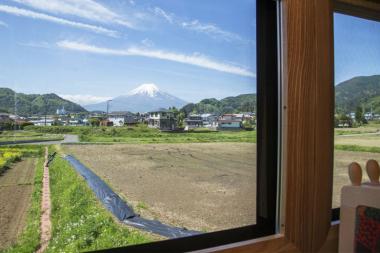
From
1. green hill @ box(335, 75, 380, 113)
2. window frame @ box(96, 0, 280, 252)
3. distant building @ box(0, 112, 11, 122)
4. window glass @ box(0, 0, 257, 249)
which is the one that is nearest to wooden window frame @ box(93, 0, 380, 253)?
window frame @ box(96, 0, 280, 252)

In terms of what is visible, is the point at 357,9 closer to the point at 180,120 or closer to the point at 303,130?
the point at 303,130

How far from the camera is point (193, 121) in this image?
1439mm

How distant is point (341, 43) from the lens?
1706 millimetres

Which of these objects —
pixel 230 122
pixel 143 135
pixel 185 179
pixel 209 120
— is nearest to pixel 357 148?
pixel 230 122

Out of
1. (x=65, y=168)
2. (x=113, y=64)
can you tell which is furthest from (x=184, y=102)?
(x=65, y=168)

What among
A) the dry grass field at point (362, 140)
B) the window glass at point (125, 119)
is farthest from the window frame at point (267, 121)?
the dry grass field at point (362, 140)

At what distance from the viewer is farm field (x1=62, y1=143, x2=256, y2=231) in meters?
1.30

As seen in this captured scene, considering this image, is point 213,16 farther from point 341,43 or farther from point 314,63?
point 341,43

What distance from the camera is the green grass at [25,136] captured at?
1.02 metres

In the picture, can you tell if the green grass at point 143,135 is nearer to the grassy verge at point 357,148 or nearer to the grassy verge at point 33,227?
the grassy verge at point 33,227

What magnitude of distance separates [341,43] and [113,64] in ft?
4.00

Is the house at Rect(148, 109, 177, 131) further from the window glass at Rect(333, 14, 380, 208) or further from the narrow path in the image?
the window glass at Rect(333, 14, 380, 208)

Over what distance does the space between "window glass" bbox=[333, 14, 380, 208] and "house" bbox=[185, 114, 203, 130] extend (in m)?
0.72

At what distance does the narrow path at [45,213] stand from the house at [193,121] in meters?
0.60
